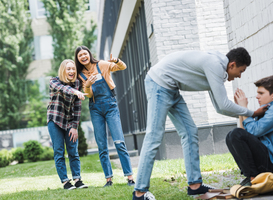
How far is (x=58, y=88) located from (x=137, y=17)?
8096 millimetres

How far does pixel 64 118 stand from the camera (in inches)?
207

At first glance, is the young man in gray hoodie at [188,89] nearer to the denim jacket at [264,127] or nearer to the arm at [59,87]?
the denim jacket at [264,127]

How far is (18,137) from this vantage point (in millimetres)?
28000

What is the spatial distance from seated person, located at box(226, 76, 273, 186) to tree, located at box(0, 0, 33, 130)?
101 feet

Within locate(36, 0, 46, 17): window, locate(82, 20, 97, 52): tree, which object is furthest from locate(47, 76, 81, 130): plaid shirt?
locate(36, 0, 46, 17): window

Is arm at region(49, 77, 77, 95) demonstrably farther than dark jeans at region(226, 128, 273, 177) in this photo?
Yes

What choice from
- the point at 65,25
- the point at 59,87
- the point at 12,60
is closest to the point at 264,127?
the point at 59,87

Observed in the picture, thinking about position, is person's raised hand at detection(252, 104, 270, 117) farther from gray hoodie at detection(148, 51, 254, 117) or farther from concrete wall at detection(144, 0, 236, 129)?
concrete wall at detection(144, 0, 236, 129)

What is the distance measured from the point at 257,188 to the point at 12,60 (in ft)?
107

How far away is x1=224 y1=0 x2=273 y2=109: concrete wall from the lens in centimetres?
444

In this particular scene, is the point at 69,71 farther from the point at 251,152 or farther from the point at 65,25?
the point at 65,25

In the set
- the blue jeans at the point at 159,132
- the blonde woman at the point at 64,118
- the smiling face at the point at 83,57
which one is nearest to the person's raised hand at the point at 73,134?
the blonde woman at the point at 64,118

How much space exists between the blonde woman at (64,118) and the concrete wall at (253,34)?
2.50 m

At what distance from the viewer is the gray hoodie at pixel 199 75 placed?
3213 mm
